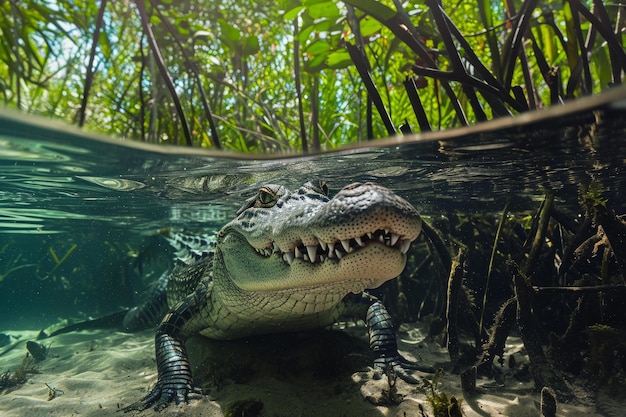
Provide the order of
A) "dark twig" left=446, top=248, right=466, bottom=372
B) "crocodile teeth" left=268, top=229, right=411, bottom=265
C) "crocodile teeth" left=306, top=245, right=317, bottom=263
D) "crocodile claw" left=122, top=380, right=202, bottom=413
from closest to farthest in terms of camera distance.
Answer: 1. "crocodile teeth" left=268, top=229, right=411, bottom=265
2. "crocodile teeth" left=306, top=245, right=317, bottom=263
3. "crocodile claw" left=122, top=380, right=202, bottom=413
4. "dark twig" left=446, top=248, right=466, bottom=372

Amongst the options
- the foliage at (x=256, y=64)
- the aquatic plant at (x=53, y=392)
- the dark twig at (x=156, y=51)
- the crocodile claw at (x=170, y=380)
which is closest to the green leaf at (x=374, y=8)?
the foliage at (x=256, y=64)

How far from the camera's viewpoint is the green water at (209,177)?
4.02 metres

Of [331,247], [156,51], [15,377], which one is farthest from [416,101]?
[15,377]

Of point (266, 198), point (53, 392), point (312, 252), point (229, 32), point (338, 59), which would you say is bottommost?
point (53, 392)

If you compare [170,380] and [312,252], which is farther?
[170,380]

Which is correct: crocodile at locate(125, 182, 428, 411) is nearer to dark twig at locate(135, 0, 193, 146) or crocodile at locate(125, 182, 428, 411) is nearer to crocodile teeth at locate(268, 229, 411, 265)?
crocodile teeth at locate(268, 229, 411, 265)

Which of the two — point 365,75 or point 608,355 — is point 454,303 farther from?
point 365,75

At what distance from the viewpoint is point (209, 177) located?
6.02 metres

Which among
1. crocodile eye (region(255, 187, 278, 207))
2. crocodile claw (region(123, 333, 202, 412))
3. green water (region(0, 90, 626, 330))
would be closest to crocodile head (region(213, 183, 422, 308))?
crocodile eye (region(255, 187, 278, 207))

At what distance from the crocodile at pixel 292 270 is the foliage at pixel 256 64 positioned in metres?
1.08

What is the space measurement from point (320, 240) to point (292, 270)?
0.46 metres

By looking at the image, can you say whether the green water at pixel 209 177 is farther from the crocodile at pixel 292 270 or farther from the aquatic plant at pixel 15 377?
the aquatic plant at pixel 15 377

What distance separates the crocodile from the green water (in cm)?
120

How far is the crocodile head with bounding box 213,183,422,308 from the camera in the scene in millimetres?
2412
